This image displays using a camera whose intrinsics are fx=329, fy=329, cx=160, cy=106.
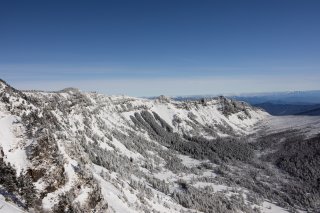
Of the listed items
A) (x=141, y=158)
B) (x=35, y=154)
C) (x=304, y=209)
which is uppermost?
(x=35, y=154)

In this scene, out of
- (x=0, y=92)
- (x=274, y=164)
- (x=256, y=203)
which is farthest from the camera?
(x=274, y=164)

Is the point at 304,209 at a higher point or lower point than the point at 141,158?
lower

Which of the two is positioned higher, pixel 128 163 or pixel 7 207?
pixel 7 207

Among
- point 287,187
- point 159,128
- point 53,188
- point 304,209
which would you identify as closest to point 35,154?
point 53,188

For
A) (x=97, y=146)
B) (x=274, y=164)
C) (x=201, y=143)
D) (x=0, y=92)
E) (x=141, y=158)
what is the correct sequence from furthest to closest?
(x=201, y=143) < (x=274, y=164) < (x=141, y=158) < (x=97, y=146) < (x=0, y=92)

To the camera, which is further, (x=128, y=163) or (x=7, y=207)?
(x=128, y=163)

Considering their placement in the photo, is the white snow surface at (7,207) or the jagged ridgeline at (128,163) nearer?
the white snow surface at (7,207)

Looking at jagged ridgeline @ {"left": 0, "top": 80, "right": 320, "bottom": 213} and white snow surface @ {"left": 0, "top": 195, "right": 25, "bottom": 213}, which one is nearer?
white snow surface @ {"left": 0, "top": 195, "right": 25, "bottom": 213}

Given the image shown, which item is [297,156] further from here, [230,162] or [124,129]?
[124,129]
